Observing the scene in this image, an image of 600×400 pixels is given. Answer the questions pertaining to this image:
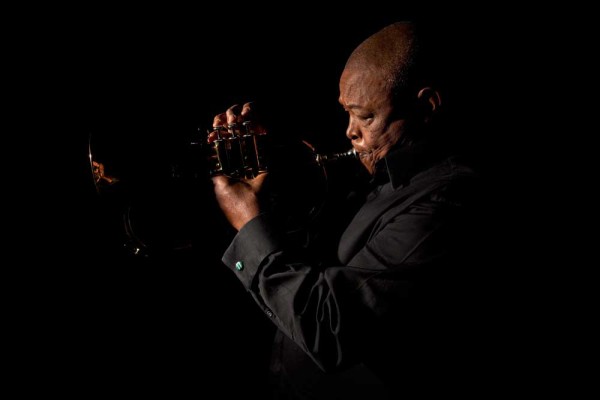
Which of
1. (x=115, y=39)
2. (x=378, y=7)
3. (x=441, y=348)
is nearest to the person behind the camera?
(x=441, y=348)

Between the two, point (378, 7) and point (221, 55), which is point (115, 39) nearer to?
point (221, 55)

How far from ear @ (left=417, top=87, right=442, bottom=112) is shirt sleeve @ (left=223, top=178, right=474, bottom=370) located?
410 millimetres

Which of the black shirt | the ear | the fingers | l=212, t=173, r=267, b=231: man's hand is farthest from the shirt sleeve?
the fingers

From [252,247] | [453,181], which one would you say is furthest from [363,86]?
[252,247]

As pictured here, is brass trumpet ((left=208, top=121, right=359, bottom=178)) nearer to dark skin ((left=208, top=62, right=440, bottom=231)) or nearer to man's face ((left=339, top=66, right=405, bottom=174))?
dark skin ((left=208, top=62, right=440, bottom=231))

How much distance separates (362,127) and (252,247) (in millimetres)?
700

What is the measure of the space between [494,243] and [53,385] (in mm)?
2540

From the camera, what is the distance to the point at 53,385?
203 centimetres

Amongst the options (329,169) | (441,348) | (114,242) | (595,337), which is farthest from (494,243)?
(114,242)

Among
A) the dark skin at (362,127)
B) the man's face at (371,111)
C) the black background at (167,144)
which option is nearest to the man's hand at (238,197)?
the dark skin at (362,127)

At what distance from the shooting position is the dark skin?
1.37 metres

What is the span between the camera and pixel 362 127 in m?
1.46

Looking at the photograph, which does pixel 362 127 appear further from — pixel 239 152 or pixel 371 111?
pixel 239 152

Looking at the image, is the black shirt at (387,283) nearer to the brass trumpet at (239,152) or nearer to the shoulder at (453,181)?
the shoulder at (453,181)
